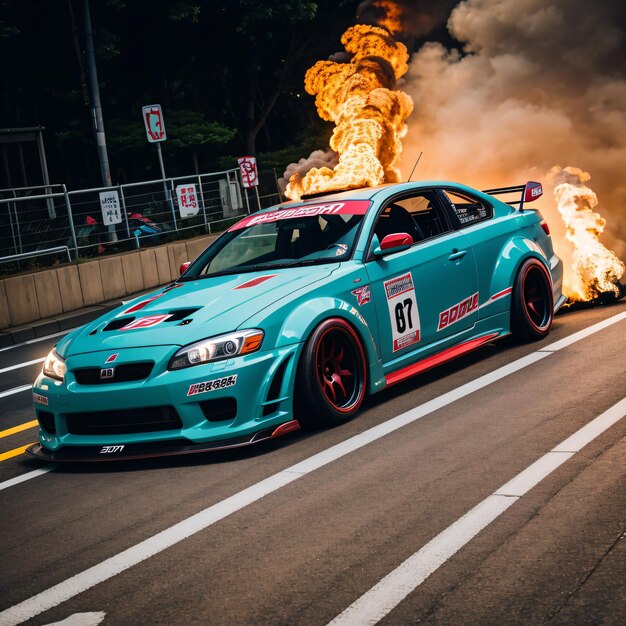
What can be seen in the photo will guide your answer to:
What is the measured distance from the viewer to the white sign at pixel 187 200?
21.1 metres

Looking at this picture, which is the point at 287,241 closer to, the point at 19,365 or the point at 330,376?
the point at 330,376

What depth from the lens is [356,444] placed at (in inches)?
243

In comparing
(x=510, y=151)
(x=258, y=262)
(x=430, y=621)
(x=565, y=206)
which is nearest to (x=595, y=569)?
(x=430, y=621)

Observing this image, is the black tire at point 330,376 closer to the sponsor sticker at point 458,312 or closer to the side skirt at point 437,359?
the side skirt at point 437,359

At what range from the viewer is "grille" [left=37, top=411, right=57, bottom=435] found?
255 inches

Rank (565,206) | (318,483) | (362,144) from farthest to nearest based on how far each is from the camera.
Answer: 1. (362,144)
2. (565,206)
3. (318,483)

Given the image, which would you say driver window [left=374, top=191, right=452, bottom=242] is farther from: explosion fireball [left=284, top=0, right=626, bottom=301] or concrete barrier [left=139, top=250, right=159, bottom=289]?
concrete barrier [left=139, top=250, right=159, bottom=289]

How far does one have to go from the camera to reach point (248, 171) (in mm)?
24469

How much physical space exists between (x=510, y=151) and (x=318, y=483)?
1700 centimetres

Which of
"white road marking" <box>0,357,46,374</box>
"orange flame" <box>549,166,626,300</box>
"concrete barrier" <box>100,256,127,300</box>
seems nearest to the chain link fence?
"concrete barrier" <box>100,256,127,300</box>

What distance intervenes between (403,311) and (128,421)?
2140 mm

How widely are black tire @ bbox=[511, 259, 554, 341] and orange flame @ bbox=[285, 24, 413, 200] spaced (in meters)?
14.0

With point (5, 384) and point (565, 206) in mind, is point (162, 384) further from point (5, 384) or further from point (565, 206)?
point (565, 206)

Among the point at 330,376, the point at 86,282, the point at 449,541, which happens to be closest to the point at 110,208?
the point at 86,282
